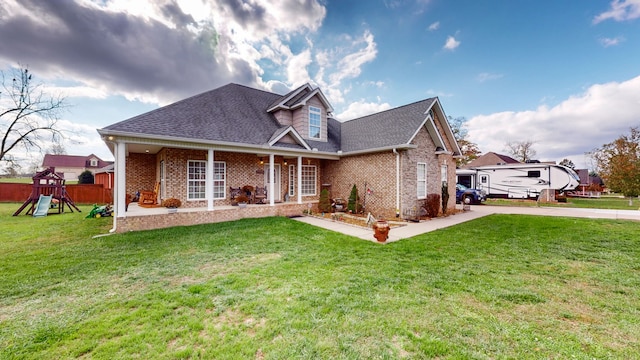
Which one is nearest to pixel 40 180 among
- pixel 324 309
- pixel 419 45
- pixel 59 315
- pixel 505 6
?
pixel 59 315

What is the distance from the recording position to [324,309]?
10.7 feet

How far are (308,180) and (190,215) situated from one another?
6730mm

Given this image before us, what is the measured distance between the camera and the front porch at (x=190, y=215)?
7988 millimetres

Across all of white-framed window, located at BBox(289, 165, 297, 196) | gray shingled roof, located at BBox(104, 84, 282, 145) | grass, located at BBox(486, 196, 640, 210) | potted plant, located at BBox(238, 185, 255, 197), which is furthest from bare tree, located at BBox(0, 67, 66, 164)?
grass, located at BBox(486, 196, 640, 210)

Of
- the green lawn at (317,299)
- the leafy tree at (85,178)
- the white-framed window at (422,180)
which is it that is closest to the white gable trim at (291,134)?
the green lawn at (317,299)

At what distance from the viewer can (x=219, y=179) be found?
11.3 metres

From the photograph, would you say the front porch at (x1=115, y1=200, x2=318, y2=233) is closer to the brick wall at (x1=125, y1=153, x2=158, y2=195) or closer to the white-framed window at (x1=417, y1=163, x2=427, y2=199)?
the brick wall at (x1=125, y1=153, x2=158, y2=195)

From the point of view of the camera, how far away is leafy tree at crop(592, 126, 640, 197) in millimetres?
17141

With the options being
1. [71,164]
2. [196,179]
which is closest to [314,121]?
[196,179]

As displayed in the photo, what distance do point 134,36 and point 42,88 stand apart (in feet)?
41.4

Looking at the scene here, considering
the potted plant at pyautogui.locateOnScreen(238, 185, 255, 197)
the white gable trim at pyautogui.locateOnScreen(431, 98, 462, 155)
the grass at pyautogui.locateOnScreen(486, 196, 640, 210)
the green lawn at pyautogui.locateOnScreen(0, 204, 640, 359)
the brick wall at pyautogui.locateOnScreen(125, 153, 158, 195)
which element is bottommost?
the green lawn at pyautogui.locateOnScreen(0, 204, 640, 359)

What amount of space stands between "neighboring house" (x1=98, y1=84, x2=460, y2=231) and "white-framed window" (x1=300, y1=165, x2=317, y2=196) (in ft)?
0.20

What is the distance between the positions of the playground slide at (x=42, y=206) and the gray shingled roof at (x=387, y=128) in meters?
15.9

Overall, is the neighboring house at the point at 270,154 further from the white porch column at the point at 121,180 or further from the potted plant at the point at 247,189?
the potted plant at the point at 247,189
